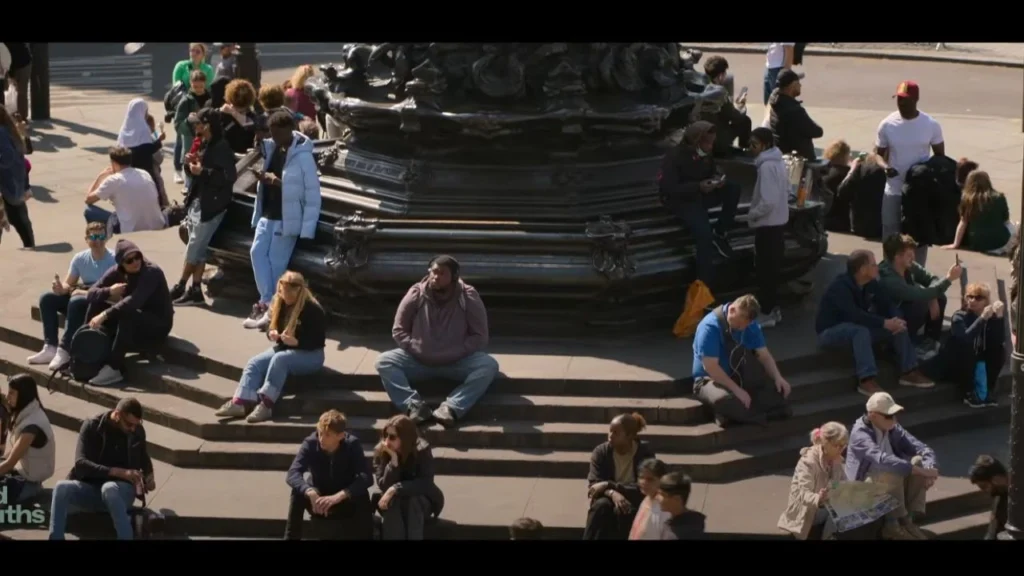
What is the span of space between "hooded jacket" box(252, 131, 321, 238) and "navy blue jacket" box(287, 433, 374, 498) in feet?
9.87

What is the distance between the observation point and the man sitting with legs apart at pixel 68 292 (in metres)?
14.2

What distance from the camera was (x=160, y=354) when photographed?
14297 mm

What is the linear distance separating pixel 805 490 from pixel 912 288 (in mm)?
2803

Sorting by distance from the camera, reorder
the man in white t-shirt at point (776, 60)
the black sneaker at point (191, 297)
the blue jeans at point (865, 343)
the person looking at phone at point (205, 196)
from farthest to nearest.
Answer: the man in white t-shirt at point (776, 60) < the black sneaker at point (191, 297) < the person looking at phone at point (205, 196) < the blue jeans at point (865, 343)

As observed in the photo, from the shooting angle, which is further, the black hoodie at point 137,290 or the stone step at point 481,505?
the black hoodie at point 137,290

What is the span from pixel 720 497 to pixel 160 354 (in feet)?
14.2

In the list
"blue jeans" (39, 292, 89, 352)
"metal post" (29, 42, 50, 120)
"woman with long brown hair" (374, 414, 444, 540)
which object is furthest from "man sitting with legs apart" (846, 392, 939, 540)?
"metal post" (29, 42, 50, 120)

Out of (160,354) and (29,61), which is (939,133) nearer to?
(160,354)

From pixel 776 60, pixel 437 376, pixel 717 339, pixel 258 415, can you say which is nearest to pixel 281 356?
pixel 258 415

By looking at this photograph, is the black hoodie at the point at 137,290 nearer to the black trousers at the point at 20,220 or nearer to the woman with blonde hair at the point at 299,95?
the black trousers at the point at 20,220

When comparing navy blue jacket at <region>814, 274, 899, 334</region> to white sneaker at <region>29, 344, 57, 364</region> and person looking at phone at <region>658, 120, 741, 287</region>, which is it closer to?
person looking at phone at <region>658, 120, 741, 287</region>

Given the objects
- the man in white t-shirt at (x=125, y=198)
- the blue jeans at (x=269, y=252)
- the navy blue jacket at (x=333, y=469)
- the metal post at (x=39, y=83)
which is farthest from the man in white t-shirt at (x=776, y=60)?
the navy blue jacket at (x=333, y=469)

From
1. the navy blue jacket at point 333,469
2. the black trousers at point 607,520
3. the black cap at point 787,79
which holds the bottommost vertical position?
the black trousers at point 607,520

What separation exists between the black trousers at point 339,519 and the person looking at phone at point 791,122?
272 inches
